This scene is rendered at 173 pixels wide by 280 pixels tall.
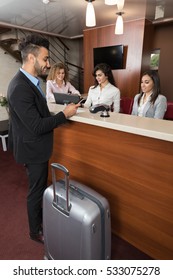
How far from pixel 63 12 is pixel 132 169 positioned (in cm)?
358

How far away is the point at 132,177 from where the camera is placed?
1.32m

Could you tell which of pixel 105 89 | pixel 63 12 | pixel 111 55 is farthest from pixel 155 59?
pixel 105 89

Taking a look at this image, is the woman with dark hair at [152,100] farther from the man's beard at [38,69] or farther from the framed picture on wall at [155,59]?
the framed picture on wall at [155,59]

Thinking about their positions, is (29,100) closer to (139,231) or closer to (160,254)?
(139,231)

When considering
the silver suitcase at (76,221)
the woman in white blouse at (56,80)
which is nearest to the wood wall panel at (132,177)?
the silver suitcase at (76,221)

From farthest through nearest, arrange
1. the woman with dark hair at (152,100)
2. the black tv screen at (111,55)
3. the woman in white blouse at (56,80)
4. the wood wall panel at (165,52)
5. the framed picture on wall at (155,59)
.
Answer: the framed picture on wall at (155,59) → the wood wall panel at (165,52) → the black tv screen at (111,55) → the woman in white blouse at (56,80) → the woman with dark hair at (152,100)

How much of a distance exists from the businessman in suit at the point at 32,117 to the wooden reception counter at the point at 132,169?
1.00ft

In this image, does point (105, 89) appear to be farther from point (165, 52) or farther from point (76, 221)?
point (165, 52)

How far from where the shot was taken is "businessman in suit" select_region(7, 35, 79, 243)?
3.73 ft

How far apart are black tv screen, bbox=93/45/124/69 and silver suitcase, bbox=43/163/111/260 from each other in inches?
162

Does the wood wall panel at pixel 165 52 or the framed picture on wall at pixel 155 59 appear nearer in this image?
the wood wall panel at pixel 165 52

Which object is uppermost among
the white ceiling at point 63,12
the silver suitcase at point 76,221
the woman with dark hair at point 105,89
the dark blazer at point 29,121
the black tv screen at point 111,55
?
the white ceiling at point 63,12

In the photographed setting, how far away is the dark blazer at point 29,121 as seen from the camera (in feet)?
3.71

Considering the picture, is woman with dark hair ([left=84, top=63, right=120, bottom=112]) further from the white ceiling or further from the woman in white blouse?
the white ceiling
